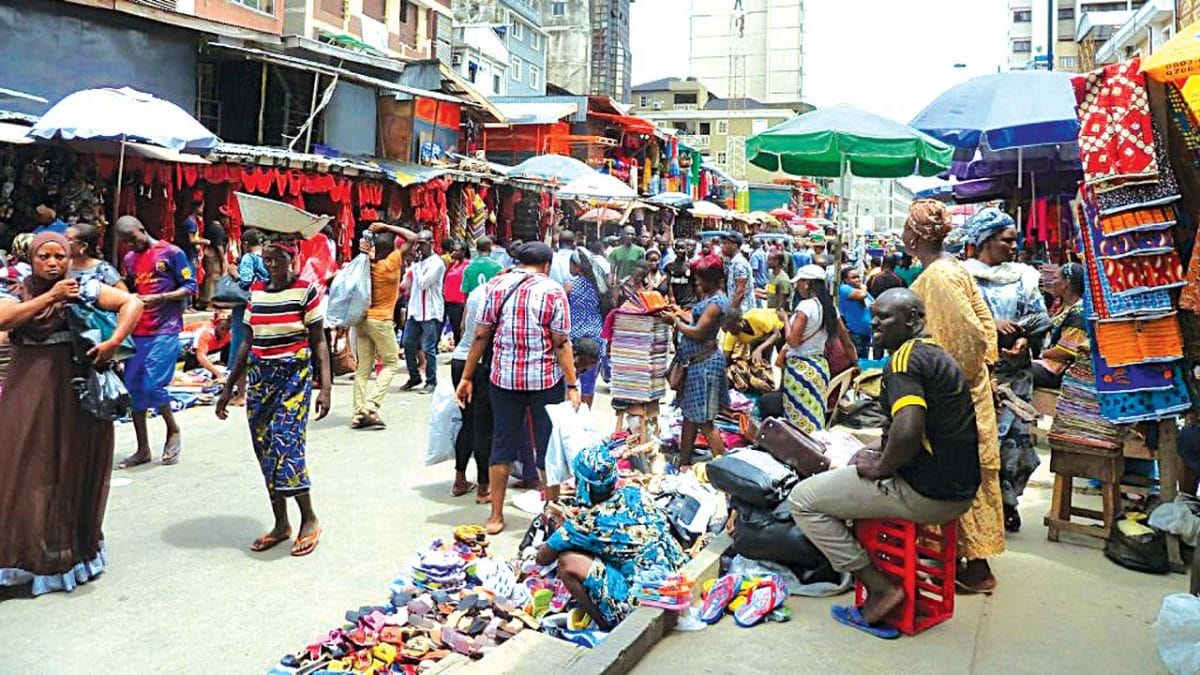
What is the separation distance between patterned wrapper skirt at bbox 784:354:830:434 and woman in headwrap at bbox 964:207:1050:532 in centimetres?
148

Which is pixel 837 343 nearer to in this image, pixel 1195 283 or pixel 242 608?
pixel 1195 283

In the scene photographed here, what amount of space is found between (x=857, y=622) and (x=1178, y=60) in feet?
9.54

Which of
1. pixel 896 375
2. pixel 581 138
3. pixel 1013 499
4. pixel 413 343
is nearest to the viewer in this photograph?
pixel 896 375

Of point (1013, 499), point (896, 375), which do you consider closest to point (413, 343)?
point (1013, 499)

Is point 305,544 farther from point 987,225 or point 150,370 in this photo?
point 987,225

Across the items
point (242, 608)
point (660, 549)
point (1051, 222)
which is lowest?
point (242, 608)

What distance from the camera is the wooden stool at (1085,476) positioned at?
522 centimetres

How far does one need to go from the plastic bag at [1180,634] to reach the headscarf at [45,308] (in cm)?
505

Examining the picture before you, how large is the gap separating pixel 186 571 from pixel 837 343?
16.5ft

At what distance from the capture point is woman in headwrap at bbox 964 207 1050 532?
559cm

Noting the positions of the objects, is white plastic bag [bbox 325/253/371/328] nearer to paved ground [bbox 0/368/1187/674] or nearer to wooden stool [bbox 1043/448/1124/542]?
paved ground [bbox 0/368/1187/674]

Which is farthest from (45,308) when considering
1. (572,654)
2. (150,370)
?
(572,654)

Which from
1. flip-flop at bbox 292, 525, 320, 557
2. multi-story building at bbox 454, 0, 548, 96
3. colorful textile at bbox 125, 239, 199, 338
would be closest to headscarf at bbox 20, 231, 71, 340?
flip-flop at bbox 292, 525, 320, 557

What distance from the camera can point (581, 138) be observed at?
28359 millimetres
